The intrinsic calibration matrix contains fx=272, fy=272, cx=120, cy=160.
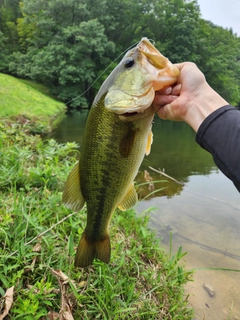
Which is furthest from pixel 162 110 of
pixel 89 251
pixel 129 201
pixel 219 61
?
pixel 219 61

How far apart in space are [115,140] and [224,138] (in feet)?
1.97

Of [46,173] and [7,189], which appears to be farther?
[46,173]

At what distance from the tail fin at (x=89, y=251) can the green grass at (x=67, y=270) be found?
0.24 metres

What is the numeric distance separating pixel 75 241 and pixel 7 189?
1064mm

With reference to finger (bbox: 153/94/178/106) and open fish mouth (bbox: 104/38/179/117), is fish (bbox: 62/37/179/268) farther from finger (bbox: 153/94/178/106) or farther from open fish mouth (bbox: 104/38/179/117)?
finger (bbox: 153/94/178/106)

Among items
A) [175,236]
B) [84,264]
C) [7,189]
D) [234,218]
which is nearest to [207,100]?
[84,264]

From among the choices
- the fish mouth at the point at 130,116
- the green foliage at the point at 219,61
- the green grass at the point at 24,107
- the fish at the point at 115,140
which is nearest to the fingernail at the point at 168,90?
the fish at the point at 115,140

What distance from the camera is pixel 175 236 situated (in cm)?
429

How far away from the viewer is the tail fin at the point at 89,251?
1929mm

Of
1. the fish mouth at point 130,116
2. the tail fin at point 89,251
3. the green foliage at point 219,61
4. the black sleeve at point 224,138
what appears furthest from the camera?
the green foliage at point 219,61

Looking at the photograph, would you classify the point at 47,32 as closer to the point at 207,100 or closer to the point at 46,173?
the point at 46,173

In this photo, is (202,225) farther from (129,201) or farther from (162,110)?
(162,110)

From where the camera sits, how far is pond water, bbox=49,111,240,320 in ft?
9.84

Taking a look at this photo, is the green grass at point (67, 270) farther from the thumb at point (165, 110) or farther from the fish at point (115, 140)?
the thumb at point (165, 110)
